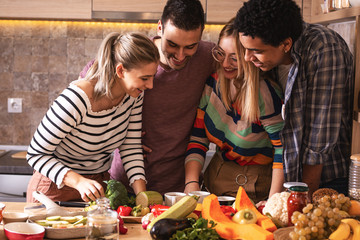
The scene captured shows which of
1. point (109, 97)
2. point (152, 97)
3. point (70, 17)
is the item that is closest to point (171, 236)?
point (109, 97)

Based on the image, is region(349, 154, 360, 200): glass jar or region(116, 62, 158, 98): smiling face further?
region(116, 62, 158, 98): smiling face

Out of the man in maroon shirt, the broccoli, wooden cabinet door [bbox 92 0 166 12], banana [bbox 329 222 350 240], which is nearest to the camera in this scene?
banana [bbox 329 222 350 240]

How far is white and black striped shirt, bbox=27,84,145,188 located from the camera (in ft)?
5.90

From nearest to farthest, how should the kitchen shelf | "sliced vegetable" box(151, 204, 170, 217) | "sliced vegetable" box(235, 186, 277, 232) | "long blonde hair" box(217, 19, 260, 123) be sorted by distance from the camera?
"sliced vegetable" box(235, 186, 277, 232), "sliced vegetable" box(151, 204, 170, 217), the kitchen shelf, "long blonde hair" box(217, 19, 260, 123)

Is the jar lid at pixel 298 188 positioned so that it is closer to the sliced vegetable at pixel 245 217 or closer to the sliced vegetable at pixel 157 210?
the sliced vegetable at pixel 245 217

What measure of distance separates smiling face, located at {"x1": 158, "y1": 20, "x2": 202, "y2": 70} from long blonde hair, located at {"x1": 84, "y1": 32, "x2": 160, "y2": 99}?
9cm

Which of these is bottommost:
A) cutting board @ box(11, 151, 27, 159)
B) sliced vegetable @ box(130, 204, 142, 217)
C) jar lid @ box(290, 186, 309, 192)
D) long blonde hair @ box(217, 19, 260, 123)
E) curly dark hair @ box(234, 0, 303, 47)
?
cutting board @ box(11, 151, 27, 159)

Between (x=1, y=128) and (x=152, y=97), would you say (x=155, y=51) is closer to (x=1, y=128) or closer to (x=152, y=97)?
(x=152, y=97)

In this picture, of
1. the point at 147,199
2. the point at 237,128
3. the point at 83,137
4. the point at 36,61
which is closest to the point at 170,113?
the point at 237,128

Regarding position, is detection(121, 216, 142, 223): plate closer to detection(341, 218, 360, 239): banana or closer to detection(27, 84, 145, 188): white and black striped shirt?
detection(27, 84, 145, 188): white and black striped shirt

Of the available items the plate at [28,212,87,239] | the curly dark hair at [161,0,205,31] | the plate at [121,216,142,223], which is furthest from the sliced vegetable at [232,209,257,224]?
the curly dark hair at [161,0,205,31]

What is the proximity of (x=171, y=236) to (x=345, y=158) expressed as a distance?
94 cm

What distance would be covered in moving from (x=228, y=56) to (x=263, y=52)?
246 millimetres

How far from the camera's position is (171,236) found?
1314 millimetres
